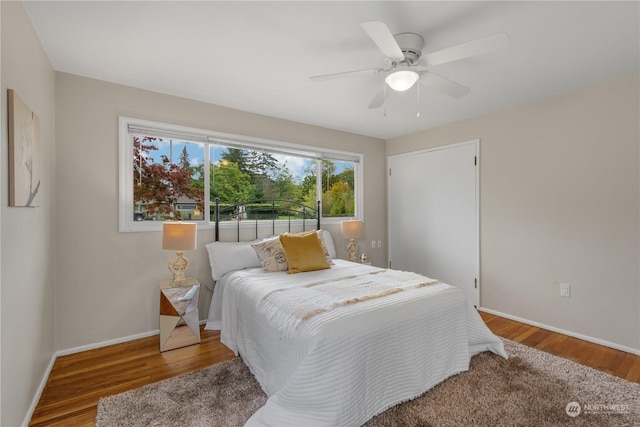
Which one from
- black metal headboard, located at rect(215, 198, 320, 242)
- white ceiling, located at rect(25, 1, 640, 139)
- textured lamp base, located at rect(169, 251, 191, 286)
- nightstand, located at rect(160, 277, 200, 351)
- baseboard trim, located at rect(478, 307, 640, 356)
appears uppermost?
white ceiling, located at rect(25, 1, 640, 139)

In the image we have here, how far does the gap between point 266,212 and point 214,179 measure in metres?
0.72

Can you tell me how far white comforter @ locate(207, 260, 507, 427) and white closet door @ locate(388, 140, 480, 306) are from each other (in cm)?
153

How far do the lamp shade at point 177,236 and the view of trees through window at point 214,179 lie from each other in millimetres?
475

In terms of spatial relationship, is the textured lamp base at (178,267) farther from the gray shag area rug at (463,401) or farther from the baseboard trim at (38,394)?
the baseboard trim at (38,394)

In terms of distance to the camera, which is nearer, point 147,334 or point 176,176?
point 147,334

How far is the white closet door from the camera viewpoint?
3.69m

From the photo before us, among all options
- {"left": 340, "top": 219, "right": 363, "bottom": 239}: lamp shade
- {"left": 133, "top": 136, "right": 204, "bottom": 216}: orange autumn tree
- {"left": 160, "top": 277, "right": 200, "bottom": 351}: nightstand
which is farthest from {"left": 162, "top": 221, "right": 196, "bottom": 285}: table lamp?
{"left": 340, "top": 219, "right": 363, "bottom": 239}: lamp shade

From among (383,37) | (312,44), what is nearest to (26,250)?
(312,44)

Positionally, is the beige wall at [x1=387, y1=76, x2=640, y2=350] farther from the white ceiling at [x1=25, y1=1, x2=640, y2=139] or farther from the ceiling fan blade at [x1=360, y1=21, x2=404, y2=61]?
the ceiling fan blade at [x1=360, y1=21, x2=404, y2=61]

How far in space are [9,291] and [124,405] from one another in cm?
94

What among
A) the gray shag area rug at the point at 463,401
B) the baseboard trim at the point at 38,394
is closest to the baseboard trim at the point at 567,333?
the gray shag area rug at the point at 463,401

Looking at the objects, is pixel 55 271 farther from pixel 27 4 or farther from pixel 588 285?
pixel 588 285

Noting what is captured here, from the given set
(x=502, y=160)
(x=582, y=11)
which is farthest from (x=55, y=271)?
(x=502, y=160)

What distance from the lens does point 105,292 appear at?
2645mm
